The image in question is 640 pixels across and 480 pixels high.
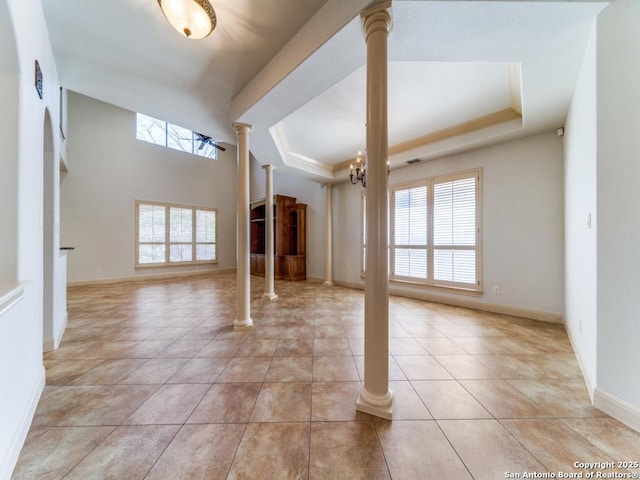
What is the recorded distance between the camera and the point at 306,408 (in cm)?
163

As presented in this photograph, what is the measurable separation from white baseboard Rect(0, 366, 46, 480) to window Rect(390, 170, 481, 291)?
4902 mm

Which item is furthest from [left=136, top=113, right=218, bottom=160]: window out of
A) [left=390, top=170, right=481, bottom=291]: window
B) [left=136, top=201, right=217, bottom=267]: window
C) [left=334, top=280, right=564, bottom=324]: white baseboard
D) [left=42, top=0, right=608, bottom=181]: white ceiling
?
[left=334, top=280, right=564, bottom=324]: white baseboard

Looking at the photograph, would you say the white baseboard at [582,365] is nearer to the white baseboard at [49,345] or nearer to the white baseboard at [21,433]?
the white baseboard at [21,433]

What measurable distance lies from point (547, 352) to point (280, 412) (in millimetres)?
2767

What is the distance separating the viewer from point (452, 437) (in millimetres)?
1401

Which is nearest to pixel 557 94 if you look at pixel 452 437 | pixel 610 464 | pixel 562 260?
pixel 562 260

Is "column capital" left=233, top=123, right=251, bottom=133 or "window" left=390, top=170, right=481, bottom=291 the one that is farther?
"window" left=390, top=170, right=481, bottom=291

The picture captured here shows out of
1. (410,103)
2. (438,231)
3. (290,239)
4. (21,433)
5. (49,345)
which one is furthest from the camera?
(290,239)

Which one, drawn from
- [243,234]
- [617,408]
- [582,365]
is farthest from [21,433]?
[582,365]

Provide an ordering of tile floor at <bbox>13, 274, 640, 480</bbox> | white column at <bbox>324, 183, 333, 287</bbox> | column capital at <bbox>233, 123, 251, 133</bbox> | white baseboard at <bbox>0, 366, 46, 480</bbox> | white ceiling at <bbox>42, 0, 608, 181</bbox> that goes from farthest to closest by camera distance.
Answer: white column at <bbox>324, 183, 333, 287</bbox> → column capital at <bbox>233, 123, 251, 133</bbox> → white ceiling at <bbox>42, 0, 608, 181</bbox> → tile floor at <bbox>13, 274, 640, 480</bbox> → white baseboard at <bbox>0, 366, 46, 480</bbox>

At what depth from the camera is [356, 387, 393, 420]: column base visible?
1552 mm

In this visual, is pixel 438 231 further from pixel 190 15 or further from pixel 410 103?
pixel 190 15

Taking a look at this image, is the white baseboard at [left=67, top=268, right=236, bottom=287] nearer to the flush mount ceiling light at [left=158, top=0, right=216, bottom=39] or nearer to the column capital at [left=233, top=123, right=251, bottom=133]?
the column capital at [left=233, top=123, right=251, bottom=133]

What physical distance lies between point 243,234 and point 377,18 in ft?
8.29
